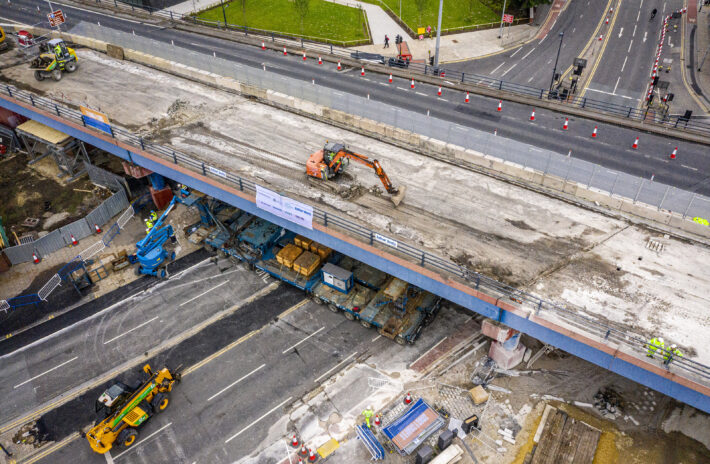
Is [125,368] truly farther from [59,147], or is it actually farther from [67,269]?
[59,147]

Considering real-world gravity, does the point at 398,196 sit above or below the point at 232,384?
above

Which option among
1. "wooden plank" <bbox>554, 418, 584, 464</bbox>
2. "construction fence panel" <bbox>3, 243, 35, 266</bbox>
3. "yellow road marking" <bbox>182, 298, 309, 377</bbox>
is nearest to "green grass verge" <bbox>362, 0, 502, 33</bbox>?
"yellow road marking" <bbox>182, 298, 309, 377</bbox>

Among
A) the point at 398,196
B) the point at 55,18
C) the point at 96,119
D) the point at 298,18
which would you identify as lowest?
the point at 398,196

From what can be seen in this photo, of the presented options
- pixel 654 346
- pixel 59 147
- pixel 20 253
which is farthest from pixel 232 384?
pixel 59 147

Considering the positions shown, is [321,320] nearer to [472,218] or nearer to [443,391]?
[443,391]

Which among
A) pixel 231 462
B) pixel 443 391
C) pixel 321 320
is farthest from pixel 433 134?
pixel 231 462

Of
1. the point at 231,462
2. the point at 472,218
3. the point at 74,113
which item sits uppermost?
the point at 74,113
